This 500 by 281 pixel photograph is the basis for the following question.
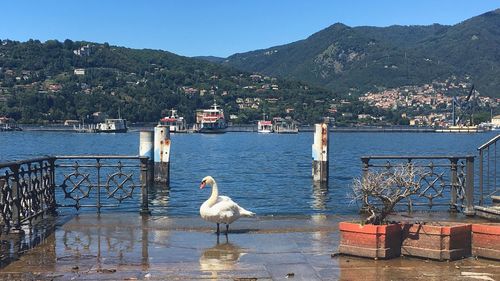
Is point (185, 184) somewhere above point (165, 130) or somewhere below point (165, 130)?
below

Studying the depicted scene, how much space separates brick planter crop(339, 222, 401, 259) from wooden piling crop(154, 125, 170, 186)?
23302 millimetres

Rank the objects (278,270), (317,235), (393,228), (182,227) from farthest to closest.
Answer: (182,227) < (317,235) < (393,228) < (278,270)

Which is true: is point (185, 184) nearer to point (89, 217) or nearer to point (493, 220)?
point (89, 217)

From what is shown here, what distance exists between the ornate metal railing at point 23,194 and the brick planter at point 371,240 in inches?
228

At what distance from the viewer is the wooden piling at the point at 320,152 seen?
31156mm

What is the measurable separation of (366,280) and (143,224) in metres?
5.70

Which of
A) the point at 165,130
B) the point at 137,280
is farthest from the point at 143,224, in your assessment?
the point at 165,130

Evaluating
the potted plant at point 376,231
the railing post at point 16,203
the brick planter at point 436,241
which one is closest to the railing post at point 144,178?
the railing post at point 16,203

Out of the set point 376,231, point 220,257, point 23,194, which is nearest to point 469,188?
point 376,231

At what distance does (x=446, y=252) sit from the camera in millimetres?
8773

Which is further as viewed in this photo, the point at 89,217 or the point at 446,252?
the point at 89,217

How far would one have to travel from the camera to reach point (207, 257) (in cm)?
927

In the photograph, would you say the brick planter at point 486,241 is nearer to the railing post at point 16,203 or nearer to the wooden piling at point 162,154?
the railing post at point 16,203

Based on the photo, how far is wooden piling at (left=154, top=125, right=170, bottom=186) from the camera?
31766 millimetres
